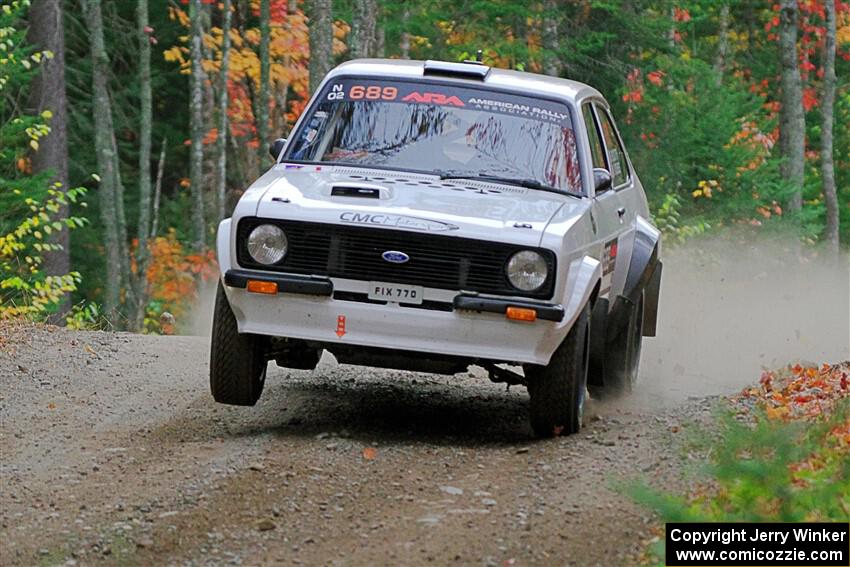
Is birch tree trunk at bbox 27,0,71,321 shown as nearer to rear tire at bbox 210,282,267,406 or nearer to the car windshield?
the car windshield

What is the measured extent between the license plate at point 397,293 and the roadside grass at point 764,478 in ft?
5.10

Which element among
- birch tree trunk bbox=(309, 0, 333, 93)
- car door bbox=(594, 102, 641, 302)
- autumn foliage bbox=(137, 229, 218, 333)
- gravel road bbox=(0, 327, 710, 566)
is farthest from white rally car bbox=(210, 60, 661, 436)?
autumn foliage bbox=(137, 229, 218, 333)

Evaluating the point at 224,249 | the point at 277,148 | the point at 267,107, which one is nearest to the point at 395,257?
the point at 224,249

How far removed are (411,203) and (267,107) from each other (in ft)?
68.8

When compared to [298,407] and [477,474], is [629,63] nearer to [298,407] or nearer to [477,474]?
[298,407]

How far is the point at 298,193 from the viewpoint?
8164mm

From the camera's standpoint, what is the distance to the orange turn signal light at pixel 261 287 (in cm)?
789

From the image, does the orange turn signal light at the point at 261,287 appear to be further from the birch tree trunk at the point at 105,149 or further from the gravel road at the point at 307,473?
the birch tree trunk at the point at 105,149

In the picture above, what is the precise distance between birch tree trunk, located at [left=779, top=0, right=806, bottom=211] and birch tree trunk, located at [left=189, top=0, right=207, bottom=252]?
1029cm

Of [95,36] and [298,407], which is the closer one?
[298,407]

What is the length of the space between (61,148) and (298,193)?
18464 millimetres

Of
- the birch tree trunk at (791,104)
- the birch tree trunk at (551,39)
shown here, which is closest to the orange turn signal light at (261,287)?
the birch tree trunk at (551,39)

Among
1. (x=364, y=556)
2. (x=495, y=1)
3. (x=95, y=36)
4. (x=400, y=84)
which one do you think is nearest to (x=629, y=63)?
(x=495, y=1)

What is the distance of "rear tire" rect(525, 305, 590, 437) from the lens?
815 cm
